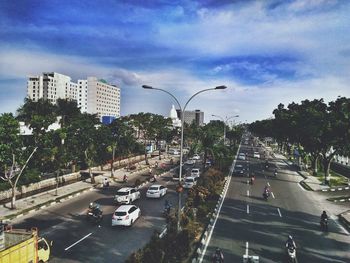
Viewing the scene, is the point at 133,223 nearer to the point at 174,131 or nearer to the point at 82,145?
the point at 82,145

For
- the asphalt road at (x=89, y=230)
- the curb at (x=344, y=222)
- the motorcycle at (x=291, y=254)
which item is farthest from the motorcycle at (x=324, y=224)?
the asphalt road at (x=89, y=230)

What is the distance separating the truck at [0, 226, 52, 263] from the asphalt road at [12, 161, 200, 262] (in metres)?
1.93

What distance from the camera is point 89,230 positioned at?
2639 cm

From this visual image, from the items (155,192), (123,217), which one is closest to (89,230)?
(123,217)

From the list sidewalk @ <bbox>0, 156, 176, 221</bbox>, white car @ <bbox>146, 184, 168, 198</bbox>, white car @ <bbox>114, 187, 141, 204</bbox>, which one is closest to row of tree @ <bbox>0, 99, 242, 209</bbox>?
sidewalk @ <bbox>0, 156, 176, 221</bbox>

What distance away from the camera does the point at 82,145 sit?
165 ft

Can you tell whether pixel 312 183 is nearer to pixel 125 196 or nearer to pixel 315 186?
pixel 315 186

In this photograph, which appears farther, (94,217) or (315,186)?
(315,186)

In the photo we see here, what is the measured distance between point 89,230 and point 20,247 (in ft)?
32.4

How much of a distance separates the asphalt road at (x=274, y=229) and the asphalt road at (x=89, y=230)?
5.16 metres

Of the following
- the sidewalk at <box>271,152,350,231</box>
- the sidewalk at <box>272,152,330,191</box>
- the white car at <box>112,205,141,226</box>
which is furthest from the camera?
the sidewalk at <box>272,152,330,191</box>

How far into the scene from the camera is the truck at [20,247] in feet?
52.0

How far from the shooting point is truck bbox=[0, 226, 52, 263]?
15.8 metres

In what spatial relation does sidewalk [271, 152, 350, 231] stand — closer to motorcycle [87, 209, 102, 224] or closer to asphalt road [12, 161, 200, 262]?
asphalt road [12, 161, 200, 262]
